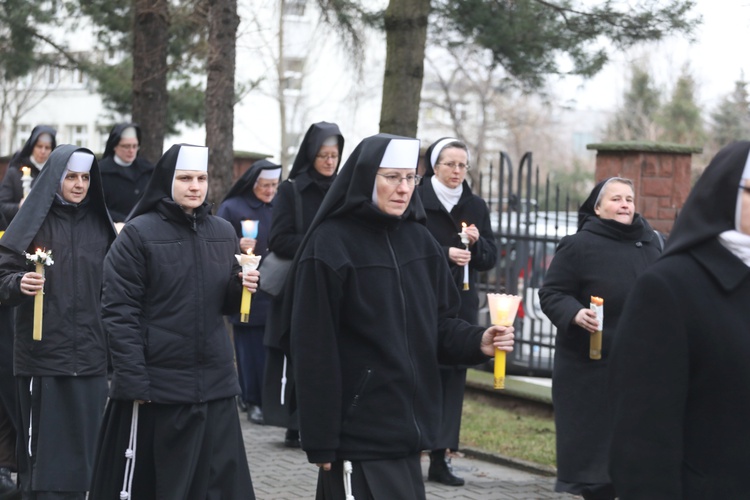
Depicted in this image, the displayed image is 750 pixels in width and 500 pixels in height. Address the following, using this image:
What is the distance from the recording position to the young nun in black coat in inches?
133

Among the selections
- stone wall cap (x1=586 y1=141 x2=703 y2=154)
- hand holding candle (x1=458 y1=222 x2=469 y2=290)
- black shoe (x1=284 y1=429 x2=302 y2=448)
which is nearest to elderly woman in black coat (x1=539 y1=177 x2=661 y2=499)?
hand holding candle (x1=458 y1=222 x2=469 y2=290)

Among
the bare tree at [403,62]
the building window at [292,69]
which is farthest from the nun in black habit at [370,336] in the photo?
the building window at [292,69]

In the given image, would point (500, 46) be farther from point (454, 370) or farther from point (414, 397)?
point (414, 397)

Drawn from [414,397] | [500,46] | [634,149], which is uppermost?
[500,46]

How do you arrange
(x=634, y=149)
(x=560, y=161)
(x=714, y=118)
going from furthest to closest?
(x=560, y=161) < (x=714, y=118) < (x=634, y=149)

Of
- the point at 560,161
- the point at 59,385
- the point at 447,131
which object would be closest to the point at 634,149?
the point at 59,385

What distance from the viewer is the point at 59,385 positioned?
7.04 m

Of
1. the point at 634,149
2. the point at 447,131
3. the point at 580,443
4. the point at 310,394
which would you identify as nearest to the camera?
the point at 310,394

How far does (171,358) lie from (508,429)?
4926 mm

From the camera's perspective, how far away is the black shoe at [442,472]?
8430mm

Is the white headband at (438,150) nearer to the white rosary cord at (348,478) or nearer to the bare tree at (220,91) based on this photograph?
the white rosary cord at (348,478)

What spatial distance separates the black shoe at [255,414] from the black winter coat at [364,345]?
576 cm

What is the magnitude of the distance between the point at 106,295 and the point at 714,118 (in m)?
47.2

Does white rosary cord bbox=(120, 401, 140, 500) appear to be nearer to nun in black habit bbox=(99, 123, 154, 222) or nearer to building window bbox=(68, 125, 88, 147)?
nun in black habit bbox=(99, 123, 154, 222)
